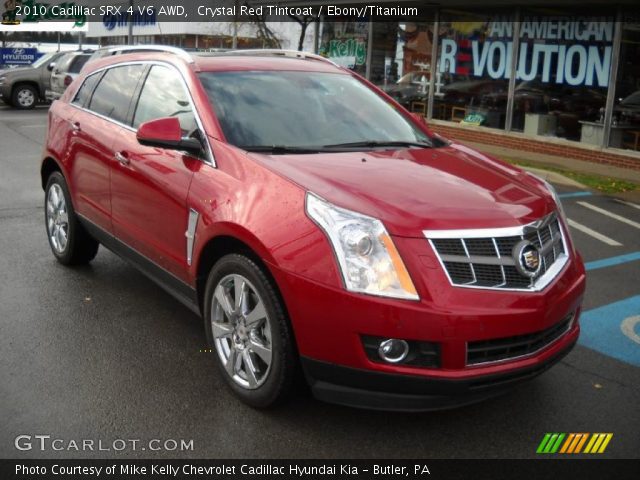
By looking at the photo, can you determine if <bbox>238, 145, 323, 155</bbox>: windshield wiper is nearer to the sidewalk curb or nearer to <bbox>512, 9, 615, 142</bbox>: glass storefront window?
the sidewalk curb

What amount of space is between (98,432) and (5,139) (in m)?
13.5

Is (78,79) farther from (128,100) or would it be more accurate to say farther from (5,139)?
(5,139)

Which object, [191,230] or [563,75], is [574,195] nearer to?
[563,75]

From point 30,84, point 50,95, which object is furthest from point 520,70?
point 30,84

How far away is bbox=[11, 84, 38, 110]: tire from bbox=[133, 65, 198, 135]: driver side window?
20.3 m

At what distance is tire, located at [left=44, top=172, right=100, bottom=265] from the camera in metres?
5.88

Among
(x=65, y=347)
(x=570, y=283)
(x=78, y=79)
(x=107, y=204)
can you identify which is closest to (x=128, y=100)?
(x=107, y=204)

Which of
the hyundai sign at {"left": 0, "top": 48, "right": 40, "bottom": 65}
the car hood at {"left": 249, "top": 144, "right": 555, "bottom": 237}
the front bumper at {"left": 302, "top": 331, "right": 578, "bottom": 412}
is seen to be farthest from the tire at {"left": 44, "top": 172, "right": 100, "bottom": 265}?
the hyundai sign at {"left": 0, "top": 48, "right": 40, "bottom": 65}

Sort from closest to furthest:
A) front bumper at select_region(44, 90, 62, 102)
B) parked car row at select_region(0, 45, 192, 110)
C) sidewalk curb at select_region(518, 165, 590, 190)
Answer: sidewalk curb at select_region(518, 165, 590, 190)
front bumper at select_region(44, 90, 62, 102)
parked car row at select_region(0, 45, 192, 110)

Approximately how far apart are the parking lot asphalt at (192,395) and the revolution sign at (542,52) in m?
8.69

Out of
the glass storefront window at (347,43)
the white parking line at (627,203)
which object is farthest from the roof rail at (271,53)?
the glass storefront window at (347,43)

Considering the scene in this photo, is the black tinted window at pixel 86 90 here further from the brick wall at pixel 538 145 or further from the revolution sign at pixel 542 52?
the revolution sign at pixel 542 52

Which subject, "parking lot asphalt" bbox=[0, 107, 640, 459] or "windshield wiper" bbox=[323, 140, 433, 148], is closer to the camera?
"parking lot asphalt" bbox=[0, 107, 640, 459]

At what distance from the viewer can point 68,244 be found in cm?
600
